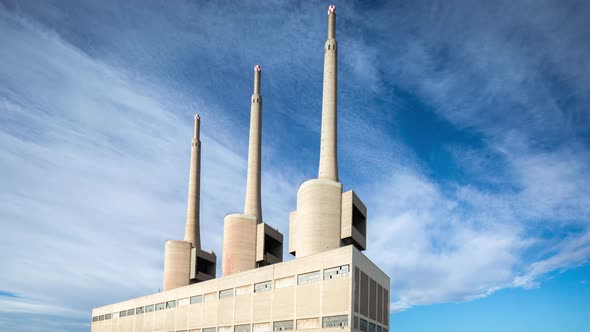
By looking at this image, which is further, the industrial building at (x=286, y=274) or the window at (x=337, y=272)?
the industrial building at (x=286, y=274)

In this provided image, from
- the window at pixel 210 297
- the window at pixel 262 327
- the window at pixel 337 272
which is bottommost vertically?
the window at pixel 262 327

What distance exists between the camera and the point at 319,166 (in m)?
62.8

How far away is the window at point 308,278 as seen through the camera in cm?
4909

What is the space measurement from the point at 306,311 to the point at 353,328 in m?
5.45

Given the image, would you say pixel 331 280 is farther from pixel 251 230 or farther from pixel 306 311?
pixel 251 230

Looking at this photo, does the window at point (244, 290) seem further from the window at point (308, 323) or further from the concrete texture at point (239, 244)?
the concrete texture at point (239, 244)

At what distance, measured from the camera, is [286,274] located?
52156 mm

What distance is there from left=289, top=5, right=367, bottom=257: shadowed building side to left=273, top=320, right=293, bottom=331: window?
28.8 feet

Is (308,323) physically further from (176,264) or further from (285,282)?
(176,264)

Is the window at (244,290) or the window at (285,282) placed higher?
the window at (285,282)

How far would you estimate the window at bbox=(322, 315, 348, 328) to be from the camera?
1777 inches

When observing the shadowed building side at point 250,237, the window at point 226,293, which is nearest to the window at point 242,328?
the window at point 226,293

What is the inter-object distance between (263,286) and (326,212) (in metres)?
10.9

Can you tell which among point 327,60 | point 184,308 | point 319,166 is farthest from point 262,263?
point 327,60
